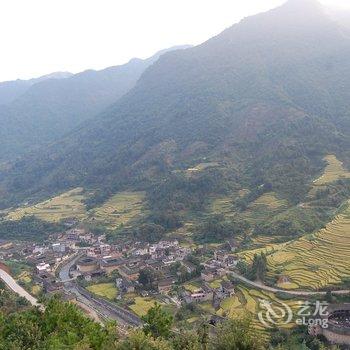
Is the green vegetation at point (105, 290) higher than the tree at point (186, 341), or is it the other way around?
the tree at point (186, 341)

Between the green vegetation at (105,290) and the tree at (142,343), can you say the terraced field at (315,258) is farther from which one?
the tree at (142,343)

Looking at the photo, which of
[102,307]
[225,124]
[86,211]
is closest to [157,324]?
[102,307]

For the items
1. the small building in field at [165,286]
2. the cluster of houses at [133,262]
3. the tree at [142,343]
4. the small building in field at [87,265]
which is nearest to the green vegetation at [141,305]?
the small building in field at [165,286]

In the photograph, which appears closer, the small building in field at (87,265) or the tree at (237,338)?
the tree at (237,338)

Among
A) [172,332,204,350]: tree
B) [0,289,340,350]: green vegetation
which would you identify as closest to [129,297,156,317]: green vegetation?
[0,289,340,350]: green vegetation

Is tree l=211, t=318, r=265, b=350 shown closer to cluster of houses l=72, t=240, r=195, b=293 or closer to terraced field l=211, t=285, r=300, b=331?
terraced field l=211, t=285, r=300, b=331
